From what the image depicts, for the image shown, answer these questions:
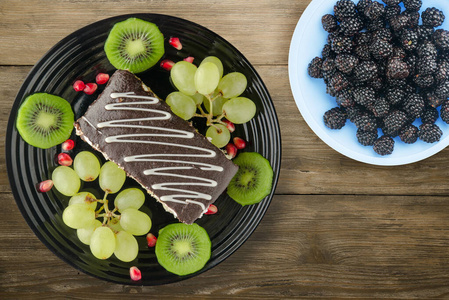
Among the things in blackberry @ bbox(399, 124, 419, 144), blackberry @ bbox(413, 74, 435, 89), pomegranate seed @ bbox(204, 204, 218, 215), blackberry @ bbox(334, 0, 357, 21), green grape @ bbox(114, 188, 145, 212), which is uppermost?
blackberry @ bbox(334, 0, 357, 21)

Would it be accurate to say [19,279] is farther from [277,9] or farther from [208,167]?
[277,9]

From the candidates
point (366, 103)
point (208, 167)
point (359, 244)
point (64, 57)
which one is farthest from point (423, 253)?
point (64, 57)

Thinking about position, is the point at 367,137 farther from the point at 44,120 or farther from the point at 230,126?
the point at 44,120

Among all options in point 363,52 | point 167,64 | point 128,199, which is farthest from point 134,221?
point 363,52

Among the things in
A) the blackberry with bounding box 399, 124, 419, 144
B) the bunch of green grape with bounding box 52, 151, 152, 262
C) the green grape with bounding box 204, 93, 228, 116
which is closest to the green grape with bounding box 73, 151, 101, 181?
the bunch of green grape with bounding box 52, 151, 152, 262

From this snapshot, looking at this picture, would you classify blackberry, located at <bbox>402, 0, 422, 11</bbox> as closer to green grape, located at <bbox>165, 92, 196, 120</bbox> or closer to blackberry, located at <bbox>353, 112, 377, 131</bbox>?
blackberry, located at <bbox>353, 112, 377, 131</bbox>
